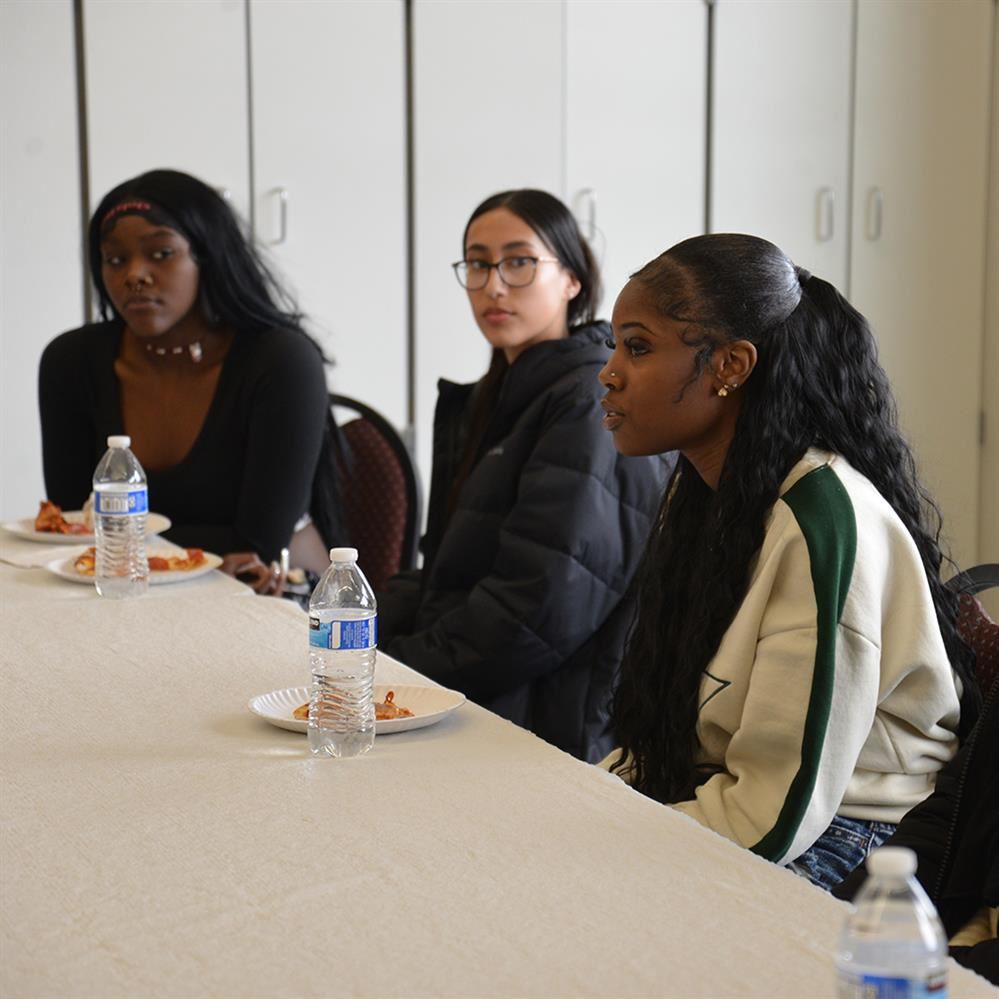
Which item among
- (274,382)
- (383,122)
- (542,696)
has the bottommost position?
(542,696)

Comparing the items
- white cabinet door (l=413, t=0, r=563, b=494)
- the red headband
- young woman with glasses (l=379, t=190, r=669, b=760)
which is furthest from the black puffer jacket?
white cabinet door (l=413, t=0, r=563, b=494)

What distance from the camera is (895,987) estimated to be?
75cm

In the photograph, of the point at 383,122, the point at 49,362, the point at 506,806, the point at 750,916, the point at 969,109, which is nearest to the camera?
the point at 750,916

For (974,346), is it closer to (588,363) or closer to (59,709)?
(588,363)

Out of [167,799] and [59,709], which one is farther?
[59,709]

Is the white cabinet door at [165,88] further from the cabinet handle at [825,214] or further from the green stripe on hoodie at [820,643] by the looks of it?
the green stripe on hoodie at [820,643]

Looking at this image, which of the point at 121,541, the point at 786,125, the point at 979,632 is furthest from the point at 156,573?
the point at 786,125

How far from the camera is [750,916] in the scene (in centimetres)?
104

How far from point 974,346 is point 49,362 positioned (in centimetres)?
313

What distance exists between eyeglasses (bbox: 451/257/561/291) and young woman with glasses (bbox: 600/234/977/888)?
84cm

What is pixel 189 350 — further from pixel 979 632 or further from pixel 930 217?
pixel 930 217

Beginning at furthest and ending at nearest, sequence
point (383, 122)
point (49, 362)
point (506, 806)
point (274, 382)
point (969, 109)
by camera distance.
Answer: point (969, 109) < point (383, 122) < point (49, 362) < point (274, 382) < point (506, 806)

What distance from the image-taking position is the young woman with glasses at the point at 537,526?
7.60 ft

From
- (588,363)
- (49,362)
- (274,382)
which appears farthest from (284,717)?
(49,362)
